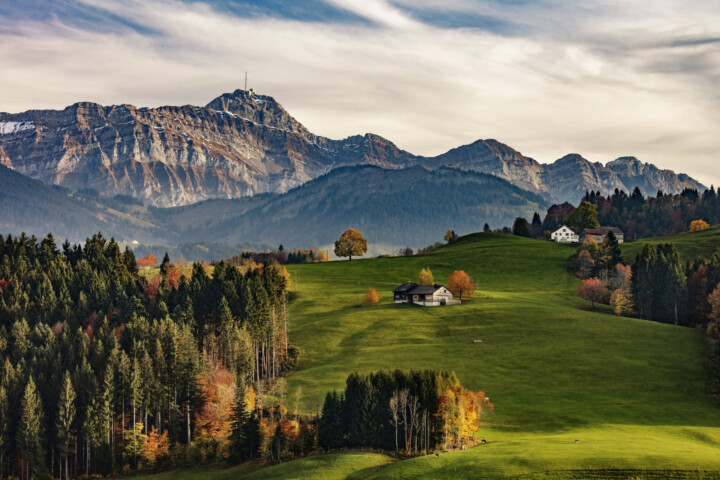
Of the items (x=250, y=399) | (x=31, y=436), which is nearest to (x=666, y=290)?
(x=250, y=399)

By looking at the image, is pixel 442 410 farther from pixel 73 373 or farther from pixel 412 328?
pixel 73 373

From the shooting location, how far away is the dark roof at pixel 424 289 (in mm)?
169000

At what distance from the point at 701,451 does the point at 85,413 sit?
88697 mm

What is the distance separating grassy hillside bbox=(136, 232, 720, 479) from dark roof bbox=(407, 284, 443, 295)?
259 inches

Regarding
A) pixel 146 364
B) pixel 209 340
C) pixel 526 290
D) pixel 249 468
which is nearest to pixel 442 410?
pixel 249 468

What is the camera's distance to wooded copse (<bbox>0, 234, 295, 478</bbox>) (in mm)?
106438

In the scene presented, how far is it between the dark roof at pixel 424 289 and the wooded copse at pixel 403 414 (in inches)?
2839

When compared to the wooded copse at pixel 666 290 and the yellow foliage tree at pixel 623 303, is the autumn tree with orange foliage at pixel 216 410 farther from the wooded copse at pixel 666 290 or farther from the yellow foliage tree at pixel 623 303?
the wooded copse at pixel 666 290

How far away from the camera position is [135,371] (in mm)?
113500

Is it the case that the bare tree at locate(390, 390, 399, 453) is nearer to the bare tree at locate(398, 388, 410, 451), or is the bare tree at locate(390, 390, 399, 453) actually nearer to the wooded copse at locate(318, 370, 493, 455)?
the wooded copse at locate(318, 370, 493, 455)

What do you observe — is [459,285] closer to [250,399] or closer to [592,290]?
[592,290]

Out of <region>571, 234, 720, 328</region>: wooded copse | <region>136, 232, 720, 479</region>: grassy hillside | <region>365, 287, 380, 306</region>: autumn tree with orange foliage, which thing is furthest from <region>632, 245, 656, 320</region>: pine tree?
<region>365, 287, 380, 306</region>: autumn tree with orange foliage

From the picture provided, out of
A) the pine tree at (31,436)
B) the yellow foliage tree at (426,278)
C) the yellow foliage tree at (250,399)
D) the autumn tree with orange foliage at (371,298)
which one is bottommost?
the pine tree at (31,436)

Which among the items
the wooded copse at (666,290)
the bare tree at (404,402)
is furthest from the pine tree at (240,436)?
the wooded copse at (666,290)
